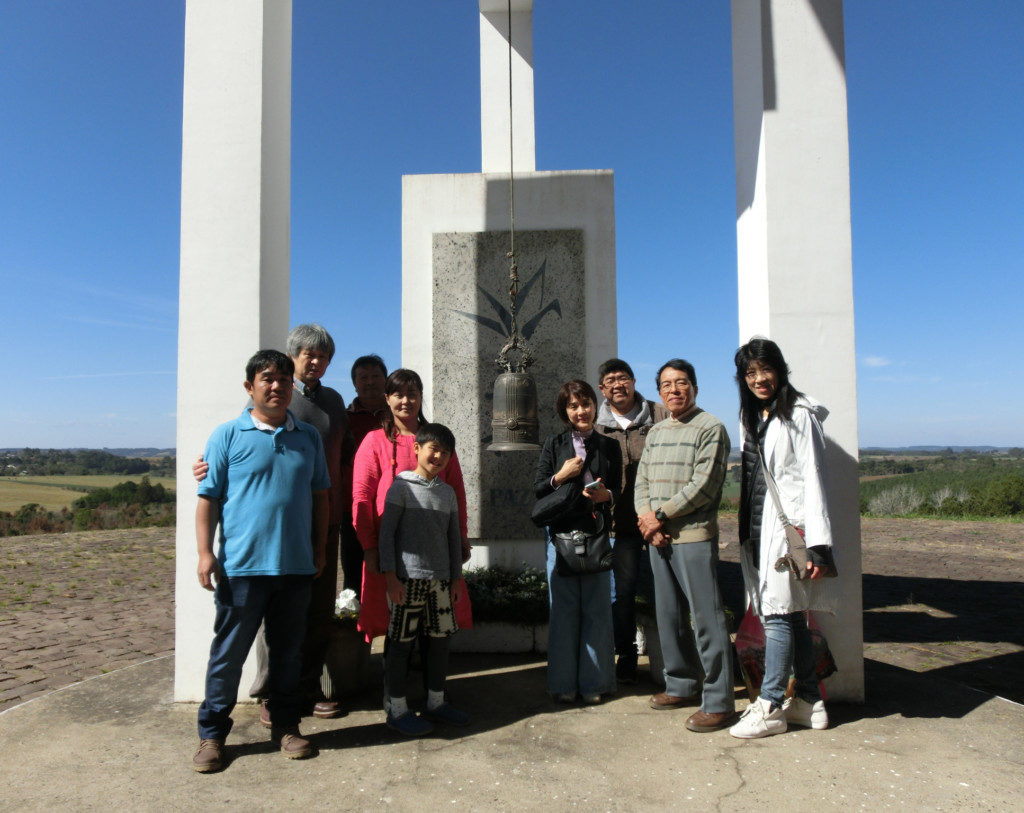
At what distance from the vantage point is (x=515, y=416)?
4191 millimetres

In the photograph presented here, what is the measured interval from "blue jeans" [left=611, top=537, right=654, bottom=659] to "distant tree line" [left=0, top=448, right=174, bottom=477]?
35952mm

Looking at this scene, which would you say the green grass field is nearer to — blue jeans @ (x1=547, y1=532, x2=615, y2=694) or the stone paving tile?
the stone paving tile

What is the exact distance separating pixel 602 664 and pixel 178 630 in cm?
240

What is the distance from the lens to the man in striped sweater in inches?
134

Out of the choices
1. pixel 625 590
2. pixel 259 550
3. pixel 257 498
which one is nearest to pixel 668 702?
pixel 625 590

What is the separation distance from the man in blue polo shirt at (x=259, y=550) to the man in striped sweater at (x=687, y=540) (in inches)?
68.0

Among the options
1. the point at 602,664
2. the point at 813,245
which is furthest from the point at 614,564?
the point at 813,245

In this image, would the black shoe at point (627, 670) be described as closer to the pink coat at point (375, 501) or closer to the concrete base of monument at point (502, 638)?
the concrete base of monument at point (502, 638)

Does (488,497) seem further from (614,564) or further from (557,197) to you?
(557,197)

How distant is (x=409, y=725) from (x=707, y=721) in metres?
1.44

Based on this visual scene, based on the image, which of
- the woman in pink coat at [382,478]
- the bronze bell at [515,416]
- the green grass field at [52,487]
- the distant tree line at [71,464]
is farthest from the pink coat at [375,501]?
the distant tree line at [71,464]

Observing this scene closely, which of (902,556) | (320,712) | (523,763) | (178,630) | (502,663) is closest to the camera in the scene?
(523,763)

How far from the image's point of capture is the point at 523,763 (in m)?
3.04

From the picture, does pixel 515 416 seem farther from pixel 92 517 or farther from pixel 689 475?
pixel 92 517
